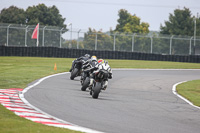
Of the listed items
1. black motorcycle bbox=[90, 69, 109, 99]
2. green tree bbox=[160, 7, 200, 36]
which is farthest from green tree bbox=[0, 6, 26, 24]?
black motorcycle bbox=[90, 69, 109, 99]

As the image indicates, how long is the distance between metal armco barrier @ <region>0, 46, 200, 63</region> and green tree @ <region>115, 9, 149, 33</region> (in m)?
45.3

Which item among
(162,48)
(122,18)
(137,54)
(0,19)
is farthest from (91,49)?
(122,18)

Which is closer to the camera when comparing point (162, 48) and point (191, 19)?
point (162, 48)

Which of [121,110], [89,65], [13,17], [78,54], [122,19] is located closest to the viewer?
[121,110]

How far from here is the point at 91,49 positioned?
129ft

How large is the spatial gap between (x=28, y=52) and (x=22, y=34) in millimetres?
3045

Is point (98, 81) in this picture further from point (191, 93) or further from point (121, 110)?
point (191, 93)

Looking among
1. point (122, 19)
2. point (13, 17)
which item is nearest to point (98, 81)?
point (13, 17)

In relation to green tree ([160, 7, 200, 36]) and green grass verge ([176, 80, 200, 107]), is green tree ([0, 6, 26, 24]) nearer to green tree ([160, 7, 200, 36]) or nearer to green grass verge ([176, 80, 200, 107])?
green tree ([160, 7, 200, 36])

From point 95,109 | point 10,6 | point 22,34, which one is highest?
point 10,6

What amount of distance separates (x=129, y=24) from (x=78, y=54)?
4975cm

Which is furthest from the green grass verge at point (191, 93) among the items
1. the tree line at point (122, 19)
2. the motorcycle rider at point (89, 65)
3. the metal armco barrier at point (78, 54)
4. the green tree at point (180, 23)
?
the green tree at point (180, 23)

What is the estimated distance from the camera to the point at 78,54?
38.3m

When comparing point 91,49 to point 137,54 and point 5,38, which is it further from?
point 5,38
